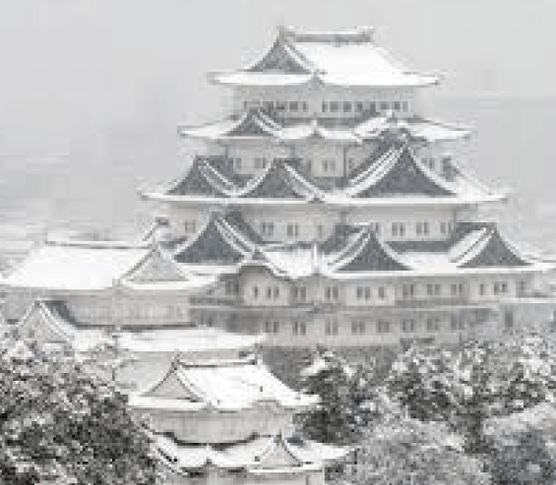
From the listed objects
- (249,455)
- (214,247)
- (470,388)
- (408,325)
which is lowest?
(408,325)

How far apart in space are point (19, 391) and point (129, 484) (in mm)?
2394

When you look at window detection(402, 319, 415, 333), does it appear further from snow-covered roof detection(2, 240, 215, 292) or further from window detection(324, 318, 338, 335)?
snow-covered roof detection(2, 240, 215, 292)

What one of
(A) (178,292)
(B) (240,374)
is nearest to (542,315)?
(A) (178,292)

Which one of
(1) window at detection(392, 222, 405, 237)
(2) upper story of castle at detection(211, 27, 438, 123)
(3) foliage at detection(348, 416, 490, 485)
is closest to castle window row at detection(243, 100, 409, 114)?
(2) upper story of castle at detection(211, 27, 438, 123)

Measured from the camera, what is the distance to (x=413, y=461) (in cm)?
6556

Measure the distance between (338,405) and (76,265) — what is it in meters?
11.5

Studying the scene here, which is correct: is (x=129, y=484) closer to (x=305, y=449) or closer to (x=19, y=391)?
(x=19, y=391)

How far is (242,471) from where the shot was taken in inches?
2566

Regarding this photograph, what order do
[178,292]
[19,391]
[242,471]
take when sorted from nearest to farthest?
[19,391] < [242,471] < [178,292]

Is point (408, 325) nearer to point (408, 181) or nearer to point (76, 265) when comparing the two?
point (408, 181)

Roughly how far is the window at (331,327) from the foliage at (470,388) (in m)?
10.1

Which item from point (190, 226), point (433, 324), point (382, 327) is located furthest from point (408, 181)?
point (190, 226)

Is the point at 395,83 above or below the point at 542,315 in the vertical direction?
above

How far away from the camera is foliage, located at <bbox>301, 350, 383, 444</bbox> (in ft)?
229
